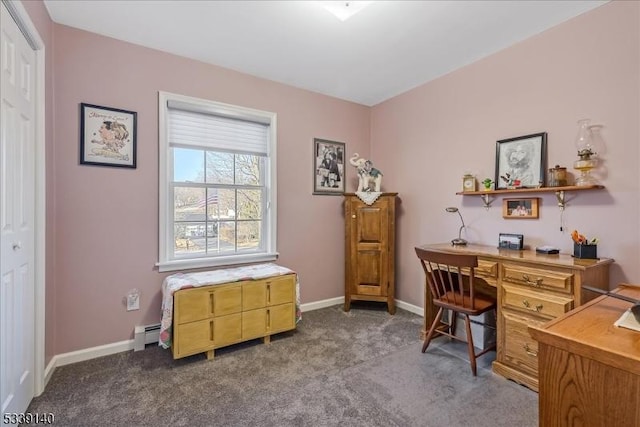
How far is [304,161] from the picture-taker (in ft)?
11.1

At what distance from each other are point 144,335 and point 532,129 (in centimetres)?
359

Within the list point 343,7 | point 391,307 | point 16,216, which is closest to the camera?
point 16,216

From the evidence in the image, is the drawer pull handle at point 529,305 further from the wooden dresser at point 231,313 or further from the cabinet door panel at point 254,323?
the cabinet door panel at point 254,323

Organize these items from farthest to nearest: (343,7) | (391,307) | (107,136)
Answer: (391,307) < (107,136) < (343,7)

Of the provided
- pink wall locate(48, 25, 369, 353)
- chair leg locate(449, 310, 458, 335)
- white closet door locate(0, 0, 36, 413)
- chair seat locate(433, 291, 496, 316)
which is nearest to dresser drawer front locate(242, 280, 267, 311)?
pink wall locate(48, 25, 369, 353)

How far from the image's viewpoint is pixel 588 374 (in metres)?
0.93

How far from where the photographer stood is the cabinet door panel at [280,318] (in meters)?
2.59

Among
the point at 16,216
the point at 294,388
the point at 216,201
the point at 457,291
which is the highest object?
the point at 216,201

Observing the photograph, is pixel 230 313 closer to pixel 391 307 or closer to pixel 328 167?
pixel 391 307

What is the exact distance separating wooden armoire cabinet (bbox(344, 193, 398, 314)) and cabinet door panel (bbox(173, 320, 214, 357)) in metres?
1.59

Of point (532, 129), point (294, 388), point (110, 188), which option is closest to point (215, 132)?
point (110, 188)

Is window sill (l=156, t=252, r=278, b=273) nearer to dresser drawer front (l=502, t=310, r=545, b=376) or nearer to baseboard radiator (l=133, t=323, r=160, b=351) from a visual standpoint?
baseboard radiator (l=133, t=323, r=160, b=351)

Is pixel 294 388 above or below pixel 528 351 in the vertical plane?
below

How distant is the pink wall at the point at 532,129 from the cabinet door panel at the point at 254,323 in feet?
5.70
